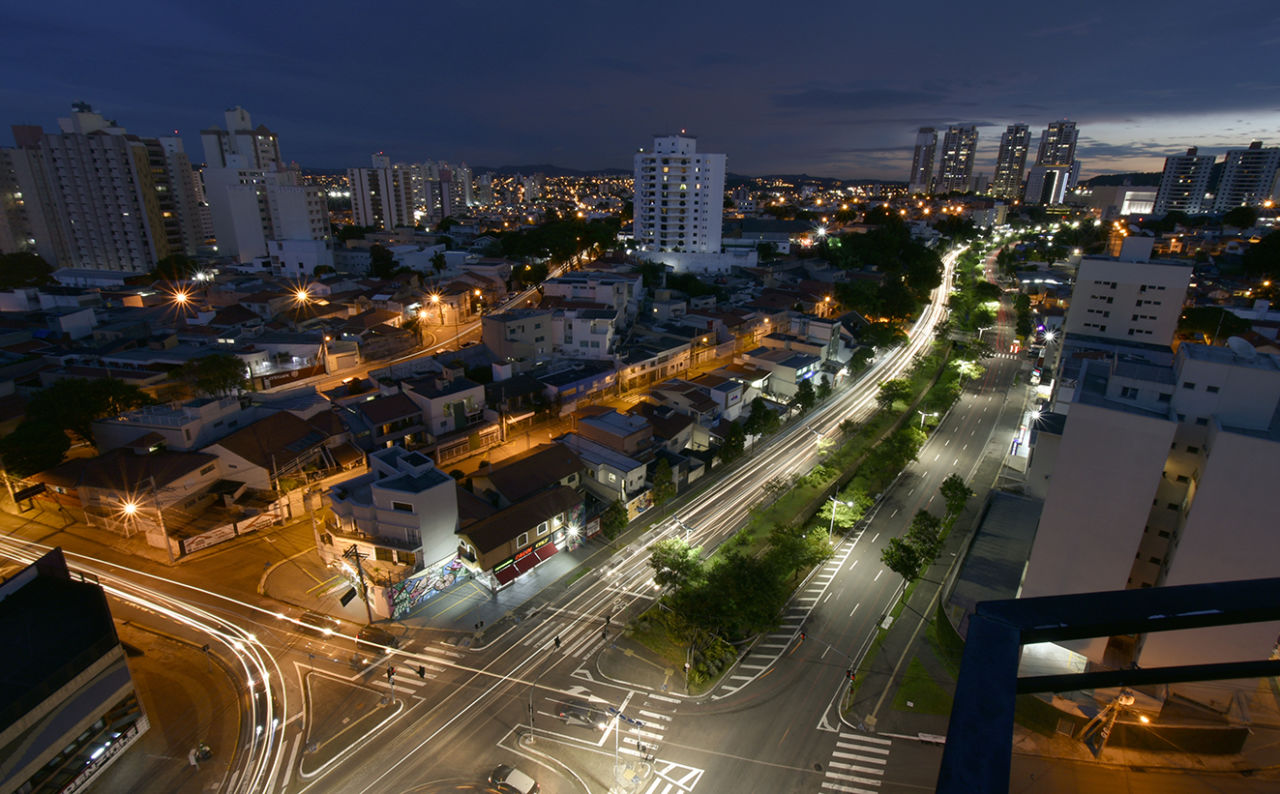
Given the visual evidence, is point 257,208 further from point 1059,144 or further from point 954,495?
point 1059,144

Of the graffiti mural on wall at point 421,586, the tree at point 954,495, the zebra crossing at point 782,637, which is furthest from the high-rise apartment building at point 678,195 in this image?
the graffiti mural on wall at point 421,586

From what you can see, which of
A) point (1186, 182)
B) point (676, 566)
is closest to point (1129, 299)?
point (676, 566)

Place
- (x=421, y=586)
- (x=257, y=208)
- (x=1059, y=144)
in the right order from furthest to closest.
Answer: (x=1059, y=144) < (x=257, y=208) < (x=421, y=586)

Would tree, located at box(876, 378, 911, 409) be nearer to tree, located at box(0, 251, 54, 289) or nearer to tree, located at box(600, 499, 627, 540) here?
tree, located at box(600, 499, 627, 540)

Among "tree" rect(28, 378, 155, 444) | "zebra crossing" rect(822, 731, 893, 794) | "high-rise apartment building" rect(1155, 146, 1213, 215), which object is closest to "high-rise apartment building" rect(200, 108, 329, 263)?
"tree" rect(28, 378, 155, 444)

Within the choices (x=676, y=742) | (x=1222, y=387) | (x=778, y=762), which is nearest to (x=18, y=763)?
(x=676, y=742)

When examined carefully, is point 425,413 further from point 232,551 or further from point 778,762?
point 778,762

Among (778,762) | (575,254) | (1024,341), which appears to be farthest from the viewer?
(575,254)
